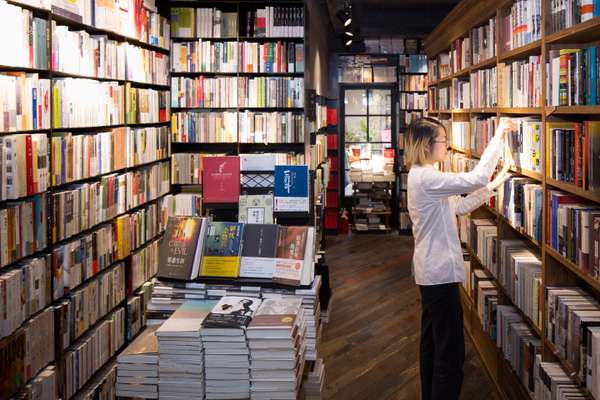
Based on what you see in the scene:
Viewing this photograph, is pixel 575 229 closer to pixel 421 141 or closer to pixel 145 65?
pixel 421 141

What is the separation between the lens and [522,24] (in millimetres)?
3928

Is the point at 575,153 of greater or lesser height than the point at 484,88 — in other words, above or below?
below

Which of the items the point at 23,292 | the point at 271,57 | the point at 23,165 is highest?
the point at 271,57

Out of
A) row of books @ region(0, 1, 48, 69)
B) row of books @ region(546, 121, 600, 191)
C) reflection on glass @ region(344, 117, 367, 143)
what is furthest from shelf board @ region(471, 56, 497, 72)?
reflection on glass @ region(344, 117, 367, 143)

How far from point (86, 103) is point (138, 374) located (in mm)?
2369

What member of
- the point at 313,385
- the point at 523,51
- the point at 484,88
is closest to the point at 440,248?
the point at 313,385

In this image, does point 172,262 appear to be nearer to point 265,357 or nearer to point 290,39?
point 265,357

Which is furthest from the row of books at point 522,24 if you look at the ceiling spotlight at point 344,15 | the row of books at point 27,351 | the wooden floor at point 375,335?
the ceiling spotlight at point 344,15

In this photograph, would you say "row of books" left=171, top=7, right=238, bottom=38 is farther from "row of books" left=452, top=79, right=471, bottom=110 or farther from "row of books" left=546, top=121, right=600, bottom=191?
"row of books" left=546, top=121, right=600, bottom=191

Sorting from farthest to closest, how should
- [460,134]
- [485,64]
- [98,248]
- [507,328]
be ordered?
1. [460,134]
2. [485,64]
3. [98,248]
4. [507,328]

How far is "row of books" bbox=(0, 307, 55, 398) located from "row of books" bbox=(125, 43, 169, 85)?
2.27 meters

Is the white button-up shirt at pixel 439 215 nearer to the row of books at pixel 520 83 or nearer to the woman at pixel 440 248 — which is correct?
the woman at pixel 440 248

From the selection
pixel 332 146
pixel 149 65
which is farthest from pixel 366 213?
pixel 149 65

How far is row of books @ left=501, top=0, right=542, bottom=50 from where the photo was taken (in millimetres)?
3617
